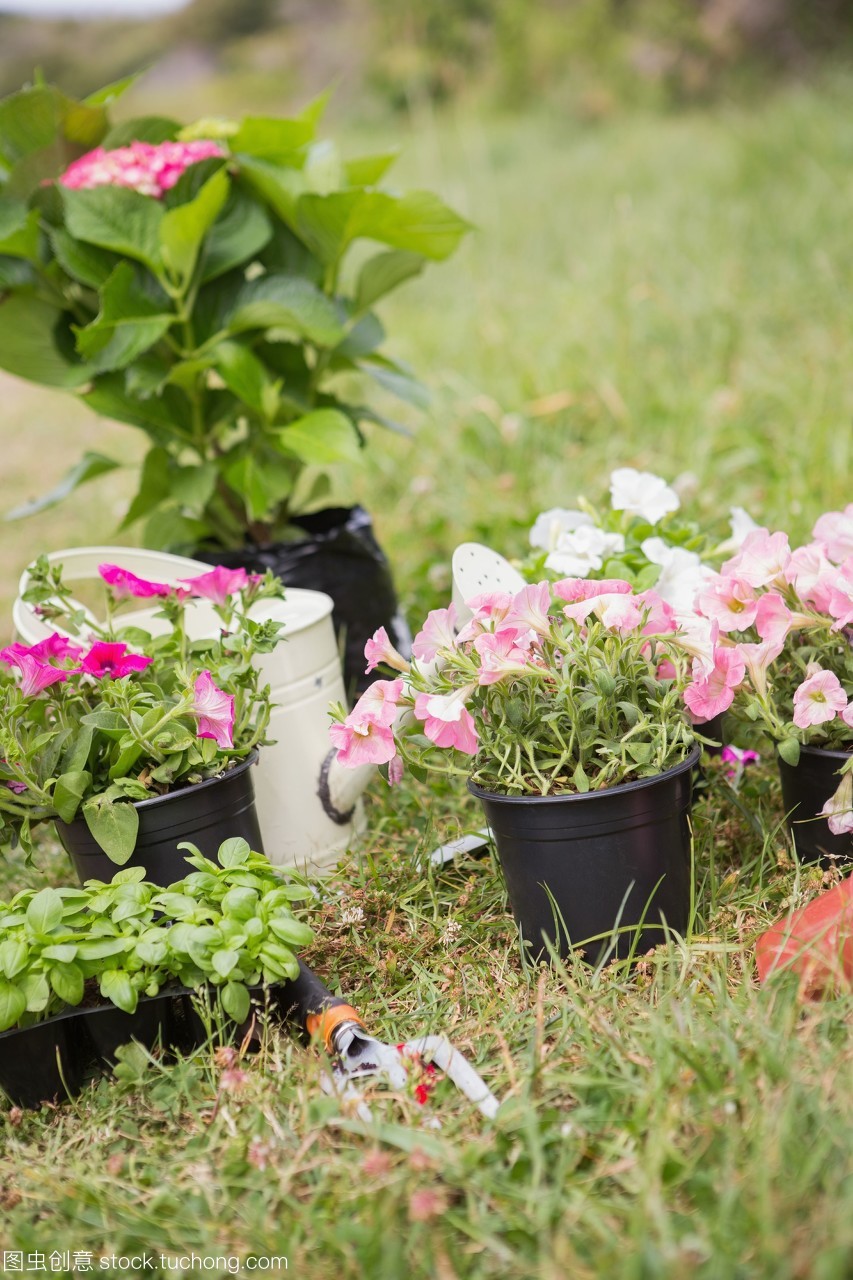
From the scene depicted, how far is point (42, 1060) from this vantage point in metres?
1.22

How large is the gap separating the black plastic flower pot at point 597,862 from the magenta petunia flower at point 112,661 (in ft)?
1.50

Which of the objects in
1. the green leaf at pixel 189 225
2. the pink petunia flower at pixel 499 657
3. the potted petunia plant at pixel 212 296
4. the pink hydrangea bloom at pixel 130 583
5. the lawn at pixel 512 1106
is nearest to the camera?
the lawn at pixel 512 1106

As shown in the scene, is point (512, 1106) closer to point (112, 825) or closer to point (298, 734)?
point (112, 825)

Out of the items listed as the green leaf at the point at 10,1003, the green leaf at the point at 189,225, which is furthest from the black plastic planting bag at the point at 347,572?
the green leaf at the point at 10,1003

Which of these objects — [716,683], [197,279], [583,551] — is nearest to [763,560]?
[716,683]

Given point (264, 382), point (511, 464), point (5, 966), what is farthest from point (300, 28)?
point (5, 966)

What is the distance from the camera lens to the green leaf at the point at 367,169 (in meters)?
2.02

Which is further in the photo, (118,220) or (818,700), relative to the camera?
(118,220)

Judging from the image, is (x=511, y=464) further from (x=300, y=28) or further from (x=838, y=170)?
(x=300, y=28)

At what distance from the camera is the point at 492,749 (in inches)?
50.7

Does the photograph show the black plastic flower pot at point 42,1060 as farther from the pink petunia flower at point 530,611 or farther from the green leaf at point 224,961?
the pink petunia flower at point 530,611

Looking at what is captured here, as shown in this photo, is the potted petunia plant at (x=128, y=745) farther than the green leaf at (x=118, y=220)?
No

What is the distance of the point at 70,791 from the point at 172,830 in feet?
0.44

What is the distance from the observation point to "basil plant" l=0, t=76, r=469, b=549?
1.83 meters
